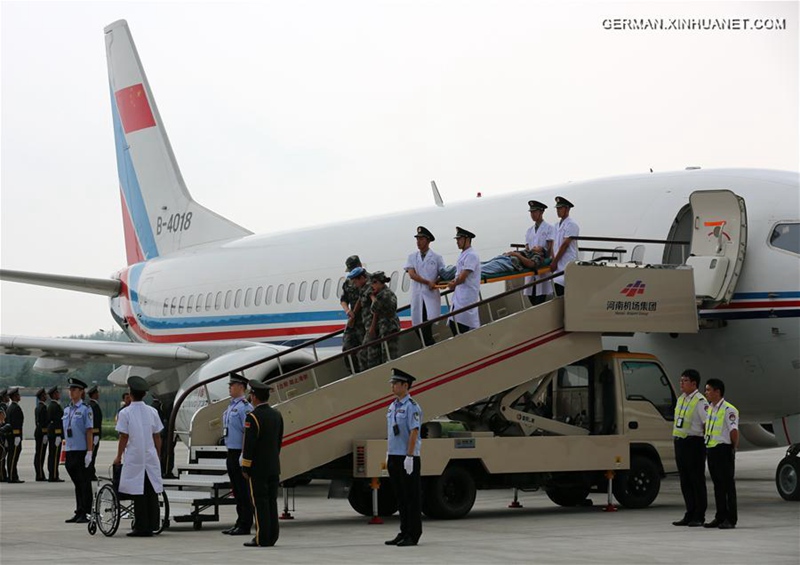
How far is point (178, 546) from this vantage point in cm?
1029

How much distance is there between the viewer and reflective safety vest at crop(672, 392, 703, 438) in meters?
11.8

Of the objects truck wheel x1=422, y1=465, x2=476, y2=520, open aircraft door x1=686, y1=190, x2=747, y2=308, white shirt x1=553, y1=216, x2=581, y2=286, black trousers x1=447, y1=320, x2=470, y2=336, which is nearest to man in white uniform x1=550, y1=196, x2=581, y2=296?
white shirt x1=553, y1=216, x2=581, y2=286

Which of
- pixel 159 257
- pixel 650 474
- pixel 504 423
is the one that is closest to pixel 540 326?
pixel 504 423

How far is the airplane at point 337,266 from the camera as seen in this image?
13.4 m

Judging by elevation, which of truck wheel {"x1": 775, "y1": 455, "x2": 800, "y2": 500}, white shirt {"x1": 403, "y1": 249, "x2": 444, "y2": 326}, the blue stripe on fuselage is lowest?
truck wheel {"x1": 775, "y1": 455, "x2": 800, "y2": 500}

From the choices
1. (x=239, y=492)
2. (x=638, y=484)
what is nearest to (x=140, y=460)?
(x=239, y=492)

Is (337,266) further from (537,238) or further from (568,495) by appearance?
(568,495)

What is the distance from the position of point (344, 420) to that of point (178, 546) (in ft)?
8.27

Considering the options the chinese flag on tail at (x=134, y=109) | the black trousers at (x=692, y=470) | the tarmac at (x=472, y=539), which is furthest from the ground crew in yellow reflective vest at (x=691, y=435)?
the chinese flag on tail at (x=134, y=109)

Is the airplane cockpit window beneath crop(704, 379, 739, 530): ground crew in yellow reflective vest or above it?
above

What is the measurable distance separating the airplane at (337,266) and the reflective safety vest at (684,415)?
1875mm

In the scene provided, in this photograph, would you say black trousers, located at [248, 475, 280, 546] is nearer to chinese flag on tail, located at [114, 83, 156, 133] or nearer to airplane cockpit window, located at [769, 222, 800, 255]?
airplane cockpit window, located at [769, 222, 800, 255]

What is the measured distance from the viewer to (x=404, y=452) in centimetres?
1064

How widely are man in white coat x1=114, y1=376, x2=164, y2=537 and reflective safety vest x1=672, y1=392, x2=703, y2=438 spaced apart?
4.84 meters
